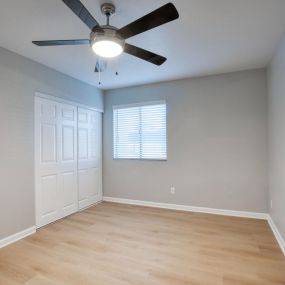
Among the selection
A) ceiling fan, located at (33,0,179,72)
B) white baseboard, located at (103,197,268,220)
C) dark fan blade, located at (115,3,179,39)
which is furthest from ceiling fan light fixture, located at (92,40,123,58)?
white baseboard, located at (103,197,268,220)

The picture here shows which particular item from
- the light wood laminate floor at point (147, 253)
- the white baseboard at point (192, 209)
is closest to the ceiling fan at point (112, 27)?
the light wood laminate floor at point (147, 253)

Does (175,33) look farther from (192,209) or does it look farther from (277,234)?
(192,209)

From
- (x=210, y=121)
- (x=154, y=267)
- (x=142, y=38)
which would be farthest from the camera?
(x=210, y=121)

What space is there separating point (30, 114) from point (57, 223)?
1.77m

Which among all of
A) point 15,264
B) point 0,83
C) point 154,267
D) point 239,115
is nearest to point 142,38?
point 0,83

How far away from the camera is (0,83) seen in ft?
8.81

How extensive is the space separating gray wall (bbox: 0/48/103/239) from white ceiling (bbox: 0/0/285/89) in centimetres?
23

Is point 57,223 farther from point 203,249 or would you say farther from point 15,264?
point 203,249

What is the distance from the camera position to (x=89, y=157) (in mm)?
4375

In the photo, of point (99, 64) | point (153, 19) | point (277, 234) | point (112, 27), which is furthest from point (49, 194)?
point (277, 234)

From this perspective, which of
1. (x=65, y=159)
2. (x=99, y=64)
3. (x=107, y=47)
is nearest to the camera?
(x=107, y=47)

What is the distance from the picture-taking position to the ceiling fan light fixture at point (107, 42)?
5.48 feet

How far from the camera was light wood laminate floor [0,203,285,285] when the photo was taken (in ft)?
6.66

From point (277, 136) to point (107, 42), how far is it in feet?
7.89
